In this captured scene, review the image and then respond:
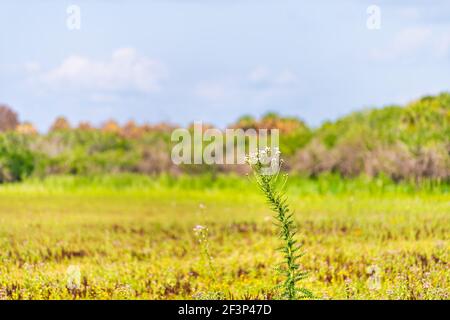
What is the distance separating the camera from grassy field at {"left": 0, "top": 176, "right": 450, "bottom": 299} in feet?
21.0

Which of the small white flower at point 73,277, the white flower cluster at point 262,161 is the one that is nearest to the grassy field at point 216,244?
the small white flower at point 73,277

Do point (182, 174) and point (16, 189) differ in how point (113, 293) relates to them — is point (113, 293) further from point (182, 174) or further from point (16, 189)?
point (182, 174)

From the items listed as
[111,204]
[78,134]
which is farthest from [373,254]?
[78,134]

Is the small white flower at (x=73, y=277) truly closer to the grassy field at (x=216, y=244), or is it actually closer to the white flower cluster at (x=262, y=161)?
the grassy field at (x=216, y=244)

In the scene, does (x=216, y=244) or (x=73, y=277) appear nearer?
(x=73, y=277)

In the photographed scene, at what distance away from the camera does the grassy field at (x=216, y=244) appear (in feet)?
21.0

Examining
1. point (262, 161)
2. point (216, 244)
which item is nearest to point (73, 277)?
point (216, 244)

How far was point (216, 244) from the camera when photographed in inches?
341

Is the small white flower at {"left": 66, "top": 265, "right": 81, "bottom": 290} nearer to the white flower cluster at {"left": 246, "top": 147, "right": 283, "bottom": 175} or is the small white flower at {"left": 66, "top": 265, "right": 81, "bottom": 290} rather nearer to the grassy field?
the grassy field

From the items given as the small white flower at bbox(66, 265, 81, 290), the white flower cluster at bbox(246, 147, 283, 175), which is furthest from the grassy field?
the white flower cluster at bbox(246, 147, 283, 175)

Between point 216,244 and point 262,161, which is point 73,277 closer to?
point 216,244

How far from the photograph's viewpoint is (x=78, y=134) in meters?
19.0

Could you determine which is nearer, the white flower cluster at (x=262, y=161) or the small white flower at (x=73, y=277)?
the white flower cluster at (x=262, y=161)

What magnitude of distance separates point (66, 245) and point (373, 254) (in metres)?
3.35
